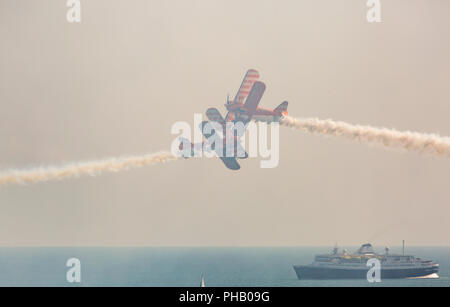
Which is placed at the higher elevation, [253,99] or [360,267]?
[253,99]

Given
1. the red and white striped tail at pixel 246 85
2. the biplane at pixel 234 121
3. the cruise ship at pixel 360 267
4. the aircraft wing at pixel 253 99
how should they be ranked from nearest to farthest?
the aircraft wing at pixel 253 99
the biplane at pixel 234 121
the red and white striped tail at pixel 246 85
the cruise ship at pixel 360 267

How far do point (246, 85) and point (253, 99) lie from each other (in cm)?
230

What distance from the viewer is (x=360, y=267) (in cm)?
6347

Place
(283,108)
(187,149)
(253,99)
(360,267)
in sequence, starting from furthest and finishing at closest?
(360,267)
(187,149)
(283,108)
(253,99)

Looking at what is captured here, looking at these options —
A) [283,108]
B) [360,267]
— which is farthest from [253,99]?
[360,267]

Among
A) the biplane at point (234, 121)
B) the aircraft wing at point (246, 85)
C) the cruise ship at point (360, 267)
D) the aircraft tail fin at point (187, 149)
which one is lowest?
the cruise ship at point (360, 267)

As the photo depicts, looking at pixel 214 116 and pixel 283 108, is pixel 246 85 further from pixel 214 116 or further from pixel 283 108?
pixel 283 108

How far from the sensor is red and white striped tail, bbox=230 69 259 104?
36000 millimetres

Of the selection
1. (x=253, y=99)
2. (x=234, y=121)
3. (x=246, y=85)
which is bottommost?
(x=234, y=121)

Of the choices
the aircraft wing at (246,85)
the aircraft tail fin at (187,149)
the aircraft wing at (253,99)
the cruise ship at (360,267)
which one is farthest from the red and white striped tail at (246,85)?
the cruise ship at (360,267)

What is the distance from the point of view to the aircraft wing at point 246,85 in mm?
36000

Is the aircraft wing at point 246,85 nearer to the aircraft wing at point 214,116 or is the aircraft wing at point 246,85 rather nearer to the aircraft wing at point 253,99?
the aircraft wing at point 214,116

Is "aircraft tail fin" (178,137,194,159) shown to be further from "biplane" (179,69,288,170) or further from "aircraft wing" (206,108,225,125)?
"aircraft wing" (206,108,225,125)
